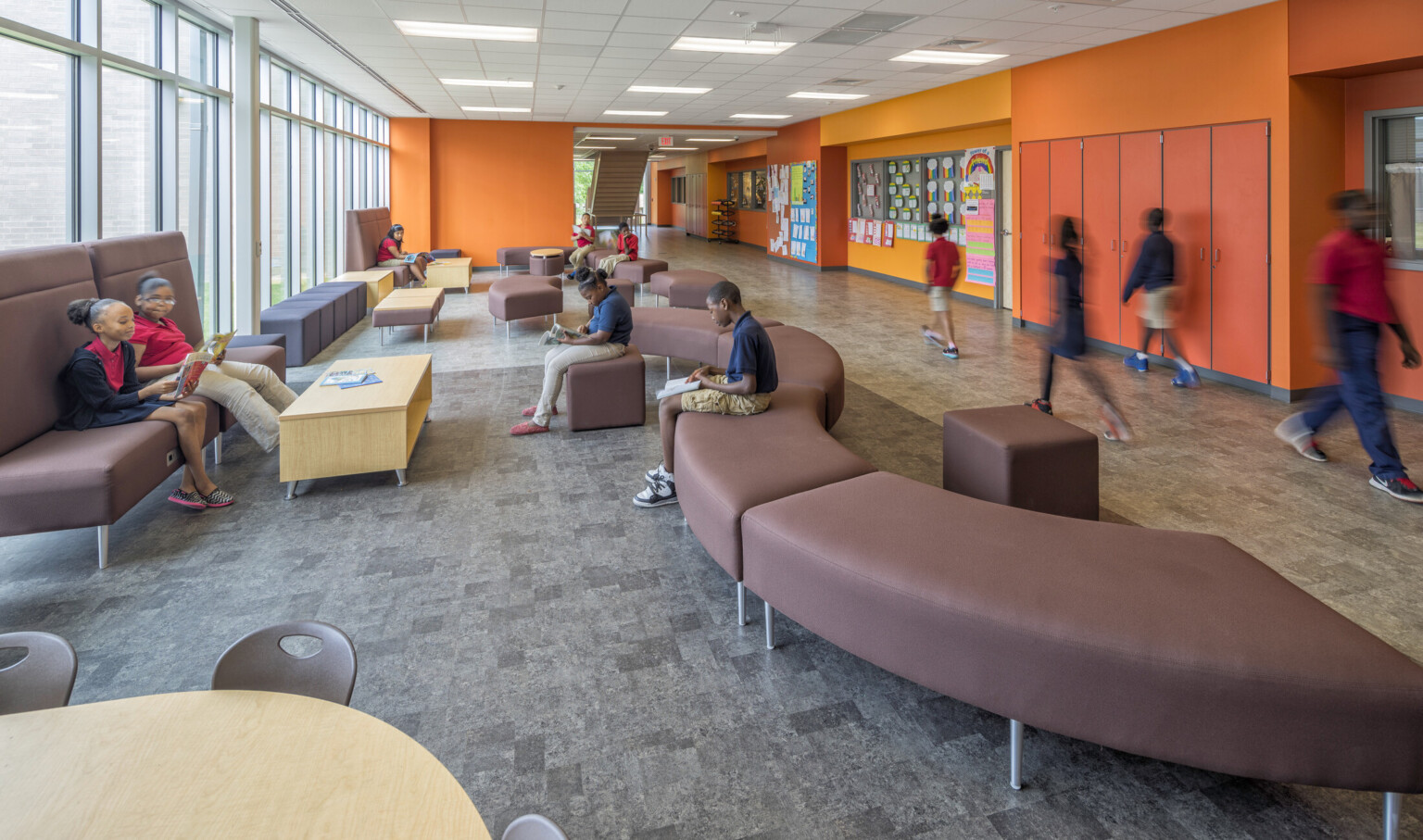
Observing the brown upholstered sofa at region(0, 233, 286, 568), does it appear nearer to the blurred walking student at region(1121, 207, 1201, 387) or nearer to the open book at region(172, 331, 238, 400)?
the open book at region(172, 331, 238, 400)

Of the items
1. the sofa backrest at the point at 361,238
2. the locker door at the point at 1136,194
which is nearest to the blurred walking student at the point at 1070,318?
the locker door at the point at 1136,194

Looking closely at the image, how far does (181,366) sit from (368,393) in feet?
3.73

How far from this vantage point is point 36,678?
6.13ft

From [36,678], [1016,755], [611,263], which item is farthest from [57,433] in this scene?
[611,263]

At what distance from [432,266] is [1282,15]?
1359cm

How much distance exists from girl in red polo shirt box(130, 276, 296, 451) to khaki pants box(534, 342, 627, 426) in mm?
1935

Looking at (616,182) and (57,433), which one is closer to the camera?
(57,433)

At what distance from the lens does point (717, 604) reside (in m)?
3.78

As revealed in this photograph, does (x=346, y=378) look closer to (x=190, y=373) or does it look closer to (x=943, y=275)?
(x=190, y=373)

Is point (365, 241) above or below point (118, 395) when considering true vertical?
above

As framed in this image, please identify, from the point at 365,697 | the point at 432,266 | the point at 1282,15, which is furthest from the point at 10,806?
the point at 432,266

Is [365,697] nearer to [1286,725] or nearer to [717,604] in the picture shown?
[717,604]

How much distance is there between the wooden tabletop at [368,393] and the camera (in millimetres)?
5227

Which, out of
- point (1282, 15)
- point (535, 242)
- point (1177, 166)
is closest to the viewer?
point (1282, 15)
